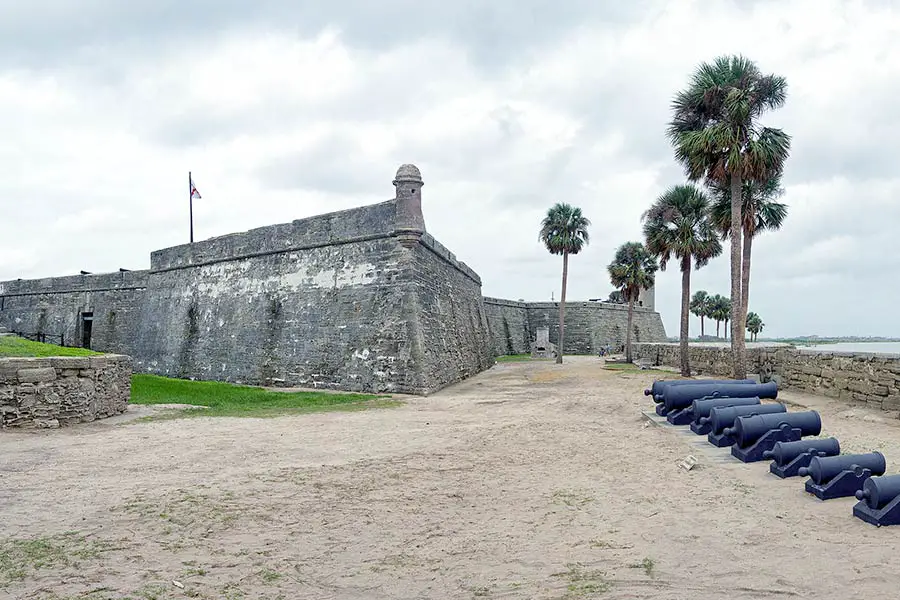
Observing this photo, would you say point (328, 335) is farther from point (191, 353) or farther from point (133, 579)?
point (133, 579)

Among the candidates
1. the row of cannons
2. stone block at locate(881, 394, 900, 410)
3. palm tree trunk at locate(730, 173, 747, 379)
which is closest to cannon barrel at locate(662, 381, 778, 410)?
the row of cannons

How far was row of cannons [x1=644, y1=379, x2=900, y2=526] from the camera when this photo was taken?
4887 mm

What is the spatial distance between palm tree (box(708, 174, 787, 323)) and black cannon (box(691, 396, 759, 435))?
10.6 metres

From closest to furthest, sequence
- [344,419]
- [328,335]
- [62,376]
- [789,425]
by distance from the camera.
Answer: [789,425] → [62,376] → [344,419] → [328,335]

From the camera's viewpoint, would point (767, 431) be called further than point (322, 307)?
No

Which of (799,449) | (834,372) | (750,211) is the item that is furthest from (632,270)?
(799,449)

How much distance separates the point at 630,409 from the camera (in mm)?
12422

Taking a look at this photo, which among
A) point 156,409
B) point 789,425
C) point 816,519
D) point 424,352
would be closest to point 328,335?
point 424,352

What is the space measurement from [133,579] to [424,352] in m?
11.7

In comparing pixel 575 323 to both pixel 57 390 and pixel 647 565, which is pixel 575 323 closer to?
pixel 57 390

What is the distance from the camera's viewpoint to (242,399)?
579 inches

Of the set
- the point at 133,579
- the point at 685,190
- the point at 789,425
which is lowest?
the point at 133,579

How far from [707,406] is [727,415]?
0.86m

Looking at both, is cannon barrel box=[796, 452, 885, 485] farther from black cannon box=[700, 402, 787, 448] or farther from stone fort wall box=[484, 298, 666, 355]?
stone fort wall box=[484, 298, 666, 355]
